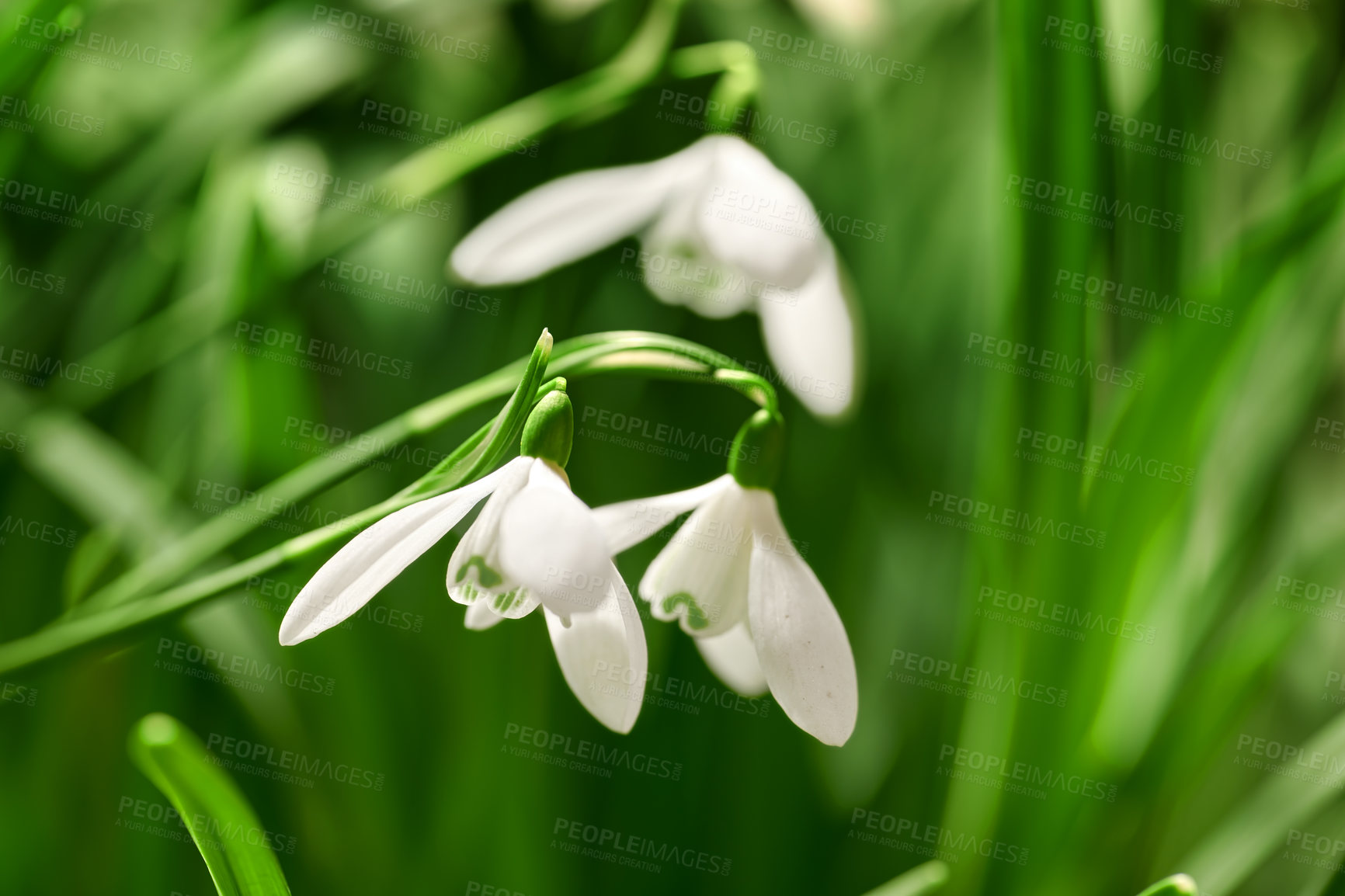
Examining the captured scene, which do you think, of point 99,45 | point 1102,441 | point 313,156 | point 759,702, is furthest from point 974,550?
point 99,45

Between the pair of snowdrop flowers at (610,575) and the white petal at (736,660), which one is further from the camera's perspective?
the white petal at (736,660)

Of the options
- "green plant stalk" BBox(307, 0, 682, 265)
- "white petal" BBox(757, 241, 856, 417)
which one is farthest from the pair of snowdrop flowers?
"green plant stalk" BBox(307, 0, 682, 265)

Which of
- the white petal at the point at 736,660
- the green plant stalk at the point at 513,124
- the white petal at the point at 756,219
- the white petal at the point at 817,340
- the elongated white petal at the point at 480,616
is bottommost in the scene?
the white petal at the point at 736,660

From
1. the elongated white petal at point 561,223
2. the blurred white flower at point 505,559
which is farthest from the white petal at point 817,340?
the blurred white flower at point 505,559

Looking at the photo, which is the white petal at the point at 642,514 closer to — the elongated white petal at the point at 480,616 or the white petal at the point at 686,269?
the elongated white petal at the point at 480,616

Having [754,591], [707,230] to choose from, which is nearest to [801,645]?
[754,591]

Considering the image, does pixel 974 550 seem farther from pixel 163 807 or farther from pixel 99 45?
pixel 99 45

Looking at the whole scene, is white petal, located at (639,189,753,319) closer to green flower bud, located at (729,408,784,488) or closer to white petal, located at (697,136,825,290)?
white petal, located at (697,136,825,290)
